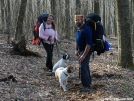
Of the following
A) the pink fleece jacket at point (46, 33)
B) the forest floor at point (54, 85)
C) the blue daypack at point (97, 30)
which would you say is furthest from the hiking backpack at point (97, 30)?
the pink fleece jacket at point (46, 33)

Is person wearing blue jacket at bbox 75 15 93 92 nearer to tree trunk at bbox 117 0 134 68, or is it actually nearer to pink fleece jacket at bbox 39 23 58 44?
pink fleece jacket at bbox 39 23 58 44

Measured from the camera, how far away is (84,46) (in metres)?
6.48

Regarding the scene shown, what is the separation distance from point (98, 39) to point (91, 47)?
0.92 feet

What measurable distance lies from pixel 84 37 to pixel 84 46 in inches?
10.9

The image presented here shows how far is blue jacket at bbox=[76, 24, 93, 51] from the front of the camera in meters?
6.17

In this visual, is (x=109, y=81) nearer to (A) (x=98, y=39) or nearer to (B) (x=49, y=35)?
(A) (x=98, y=39)

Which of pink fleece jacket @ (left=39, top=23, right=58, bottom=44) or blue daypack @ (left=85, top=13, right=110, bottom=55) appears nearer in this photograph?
blue daypack @ (left=85, top=13, right=110, bottom=55)

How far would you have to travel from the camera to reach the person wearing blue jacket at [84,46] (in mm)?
6184

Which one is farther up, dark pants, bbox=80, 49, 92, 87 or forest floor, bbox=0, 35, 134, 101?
dark pants, bbox=80, 49, 92, 87

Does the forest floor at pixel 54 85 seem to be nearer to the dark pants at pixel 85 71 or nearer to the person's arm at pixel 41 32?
the dark pants at pixel 85 71

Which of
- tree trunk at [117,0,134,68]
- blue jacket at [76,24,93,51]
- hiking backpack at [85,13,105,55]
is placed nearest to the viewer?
blue jacket at [76,24,93,51]

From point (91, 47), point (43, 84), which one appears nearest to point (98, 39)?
point (91, 47)

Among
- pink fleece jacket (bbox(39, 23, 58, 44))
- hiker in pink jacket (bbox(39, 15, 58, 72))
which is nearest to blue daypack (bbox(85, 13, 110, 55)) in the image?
hiker in pink jacket (bbox(39, 15, 58, 72))

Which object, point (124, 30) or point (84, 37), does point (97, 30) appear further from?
point (124, 30)
